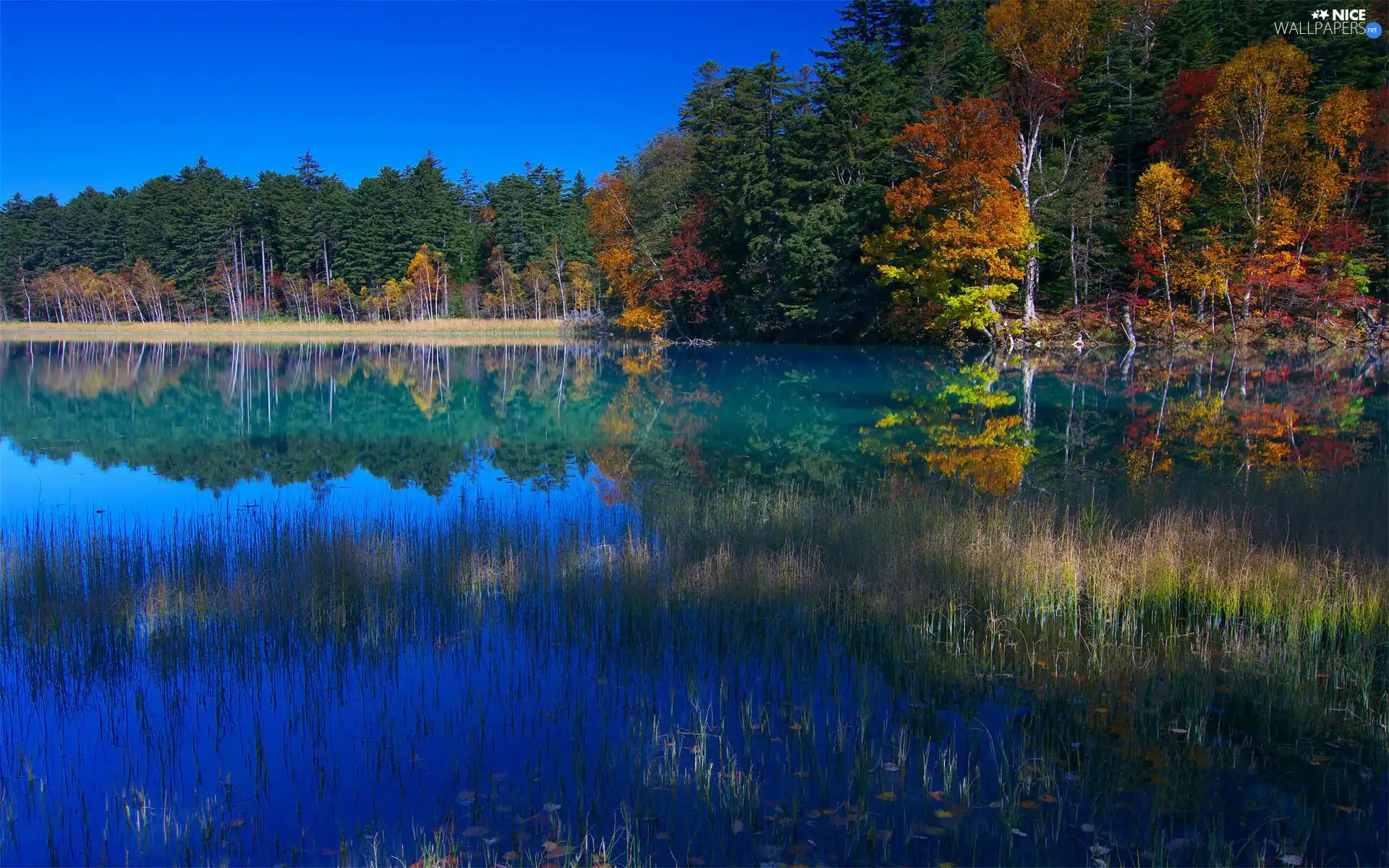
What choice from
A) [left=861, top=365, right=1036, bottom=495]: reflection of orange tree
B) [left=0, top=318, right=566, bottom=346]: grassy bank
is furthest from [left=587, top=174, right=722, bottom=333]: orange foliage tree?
[left=861, top=365, right=1036, bottom=495]: reflection of orange tree

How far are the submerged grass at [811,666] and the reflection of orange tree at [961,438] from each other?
3966 mm

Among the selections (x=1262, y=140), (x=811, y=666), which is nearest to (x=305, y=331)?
(x=1262, y=140)

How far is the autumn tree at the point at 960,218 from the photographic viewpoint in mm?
34844

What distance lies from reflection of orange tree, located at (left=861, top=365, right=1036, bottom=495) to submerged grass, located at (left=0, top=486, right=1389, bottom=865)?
3.97 metres

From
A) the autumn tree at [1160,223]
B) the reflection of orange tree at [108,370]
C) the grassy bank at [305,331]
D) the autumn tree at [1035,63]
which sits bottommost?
the reflection of orange tree at [108,370]

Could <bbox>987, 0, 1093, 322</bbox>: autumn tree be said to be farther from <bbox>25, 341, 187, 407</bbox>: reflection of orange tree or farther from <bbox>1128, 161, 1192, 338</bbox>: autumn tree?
→ <bbox>25, 341, 187, 407</bbox>: reflection of orange tree

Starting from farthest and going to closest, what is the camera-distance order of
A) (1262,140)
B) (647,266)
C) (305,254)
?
(305,254)
(647,266)
(1262,140)

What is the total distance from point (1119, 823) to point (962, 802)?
66 cm

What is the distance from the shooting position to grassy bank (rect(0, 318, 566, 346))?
6297 cm

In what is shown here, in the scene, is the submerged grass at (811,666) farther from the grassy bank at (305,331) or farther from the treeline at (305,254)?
the treeline at (305,254)

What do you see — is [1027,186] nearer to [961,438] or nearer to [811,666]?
[961,438]

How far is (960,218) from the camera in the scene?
118 feet

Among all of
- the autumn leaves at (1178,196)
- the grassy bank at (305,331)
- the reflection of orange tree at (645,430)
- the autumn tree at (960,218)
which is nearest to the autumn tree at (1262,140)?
the autumn leaves at (1178,196)

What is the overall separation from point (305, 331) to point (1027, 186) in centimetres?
5521
